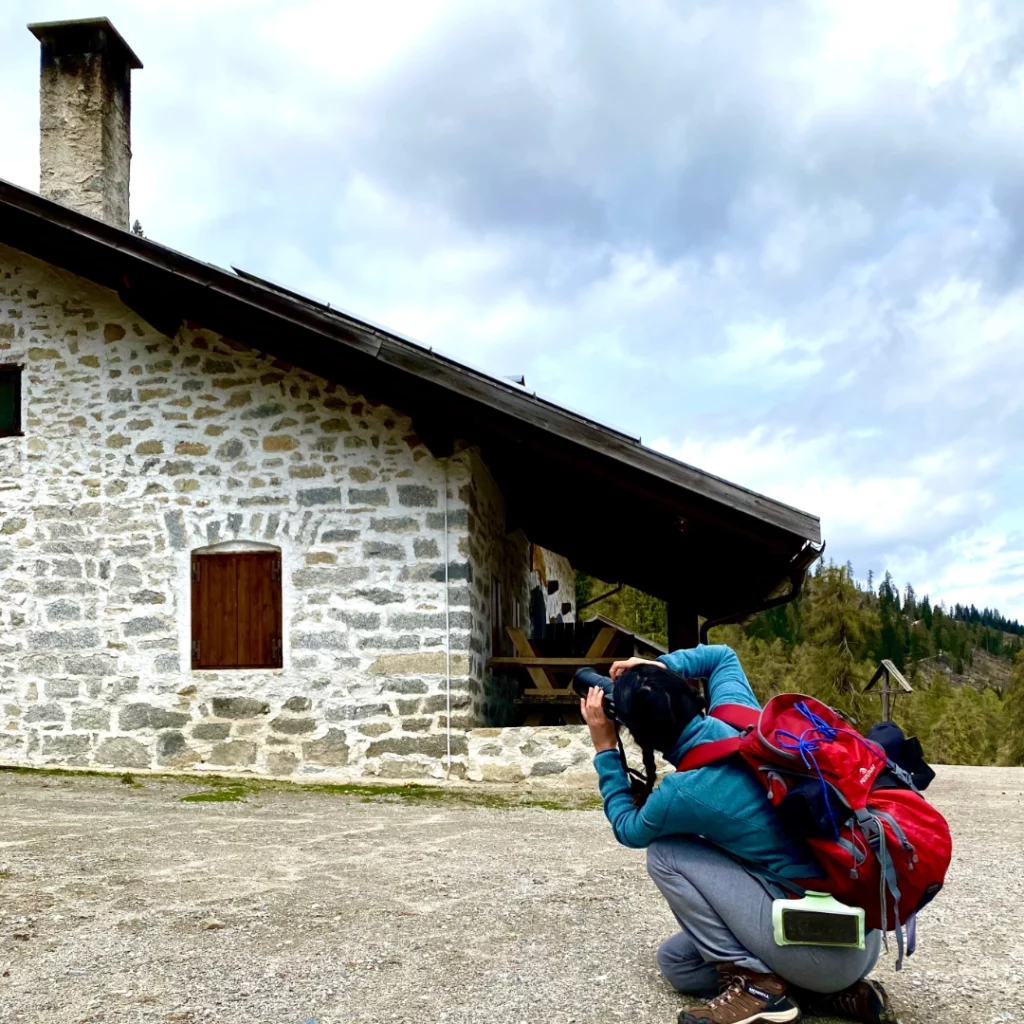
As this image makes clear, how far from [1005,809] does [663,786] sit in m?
6.55

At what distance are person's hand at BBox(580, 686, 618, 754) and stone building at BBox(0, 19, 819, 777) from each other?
17.1 feet

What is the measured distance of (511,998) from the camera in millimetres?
3088

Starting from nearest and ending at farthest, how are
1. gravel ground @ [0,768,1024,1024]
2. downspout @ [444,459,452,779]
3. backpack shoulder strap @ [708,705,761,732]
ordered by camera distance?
backpack shoulder strap @ [708,705,761,732] < gravel ground @ [0,768,1024,1024] < downspout @ [444,459,452,779]

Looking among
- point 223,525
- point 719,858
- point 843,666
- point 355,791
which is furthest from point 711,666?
point 843,666

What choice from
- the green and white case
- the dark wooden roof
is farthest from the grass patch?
the green and white case

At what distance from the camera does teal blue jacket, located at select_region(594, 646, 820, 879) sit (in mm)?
2711

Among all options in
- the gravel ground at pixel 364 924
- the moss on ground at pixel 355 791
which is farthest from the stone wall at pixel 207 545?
the gravel ground at pixel 364 924

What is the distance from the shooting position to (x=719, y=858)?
111 inches

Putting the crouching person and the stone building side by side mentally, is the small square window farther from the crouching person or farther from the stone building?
the crouching person

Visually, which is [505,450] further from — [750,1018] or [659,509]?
[750,1018]

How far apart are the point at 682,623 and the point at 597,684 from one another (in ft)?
27.9

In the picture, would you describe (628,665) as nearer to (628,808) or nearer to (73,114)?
(628,808)

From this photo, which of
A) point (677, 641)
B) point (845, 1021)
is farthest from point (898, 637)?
point (845, 1021)

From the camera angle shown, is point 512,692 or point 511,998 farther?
point 512,692
